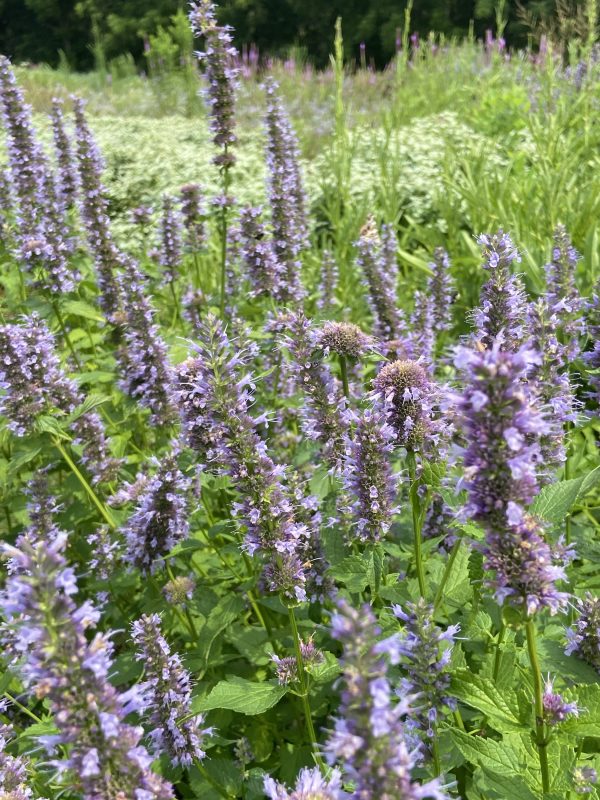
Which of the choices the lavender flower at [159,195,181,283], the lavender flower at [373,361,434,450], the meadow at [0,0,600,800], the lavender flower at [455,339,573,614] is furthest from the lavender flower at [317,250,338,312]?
the lavender flower at [455,339,573,614]

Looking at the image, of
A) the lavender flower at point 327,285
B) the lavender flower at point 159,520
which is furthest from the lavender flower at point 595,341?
the lavender flower at point 327,285

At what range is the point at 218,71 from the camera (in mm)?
4414

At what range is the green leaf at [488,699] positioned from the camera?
5.96ft

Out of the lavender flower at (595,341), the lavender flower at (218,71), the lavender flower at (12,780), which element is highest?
the lavender flower at (218,71)

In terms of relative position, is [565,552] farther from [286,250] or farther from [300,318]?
[286,250]

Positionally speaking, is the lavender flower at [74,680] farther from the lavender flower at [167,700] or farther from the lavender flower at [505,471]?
the lavender flower at [505,471]

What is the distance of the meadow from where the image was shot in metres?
1.40

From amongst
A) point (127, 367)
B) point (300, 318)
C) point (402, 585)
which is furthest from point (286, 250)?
point (402, 585)

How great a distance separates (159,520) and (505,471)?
1913 mm

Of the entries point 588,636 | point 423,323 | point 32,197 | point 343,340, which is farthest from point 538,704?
point 32,197

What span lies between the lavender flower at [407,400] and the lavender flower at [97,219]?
282cm

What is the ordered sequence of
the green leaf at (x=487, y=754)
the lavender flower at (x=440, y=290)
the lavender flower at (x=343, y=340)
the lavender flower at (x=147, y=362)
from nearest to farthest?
the green leaf at (x=487, y=754) → the lavender flower at (x=343, y=340) → the lavender flower at (x=147, y=362) → the lavender flower at (x=440, y=290)

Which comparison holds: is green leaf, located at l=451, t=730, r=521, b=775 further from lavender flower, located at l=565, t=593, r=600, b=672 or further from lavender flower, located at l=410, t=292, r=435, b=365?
lavender flower, located at l=410, t=292, r=435, b=365

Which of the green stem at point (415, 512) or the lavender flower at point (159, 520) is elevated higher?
the green stem at point (415, 512)
